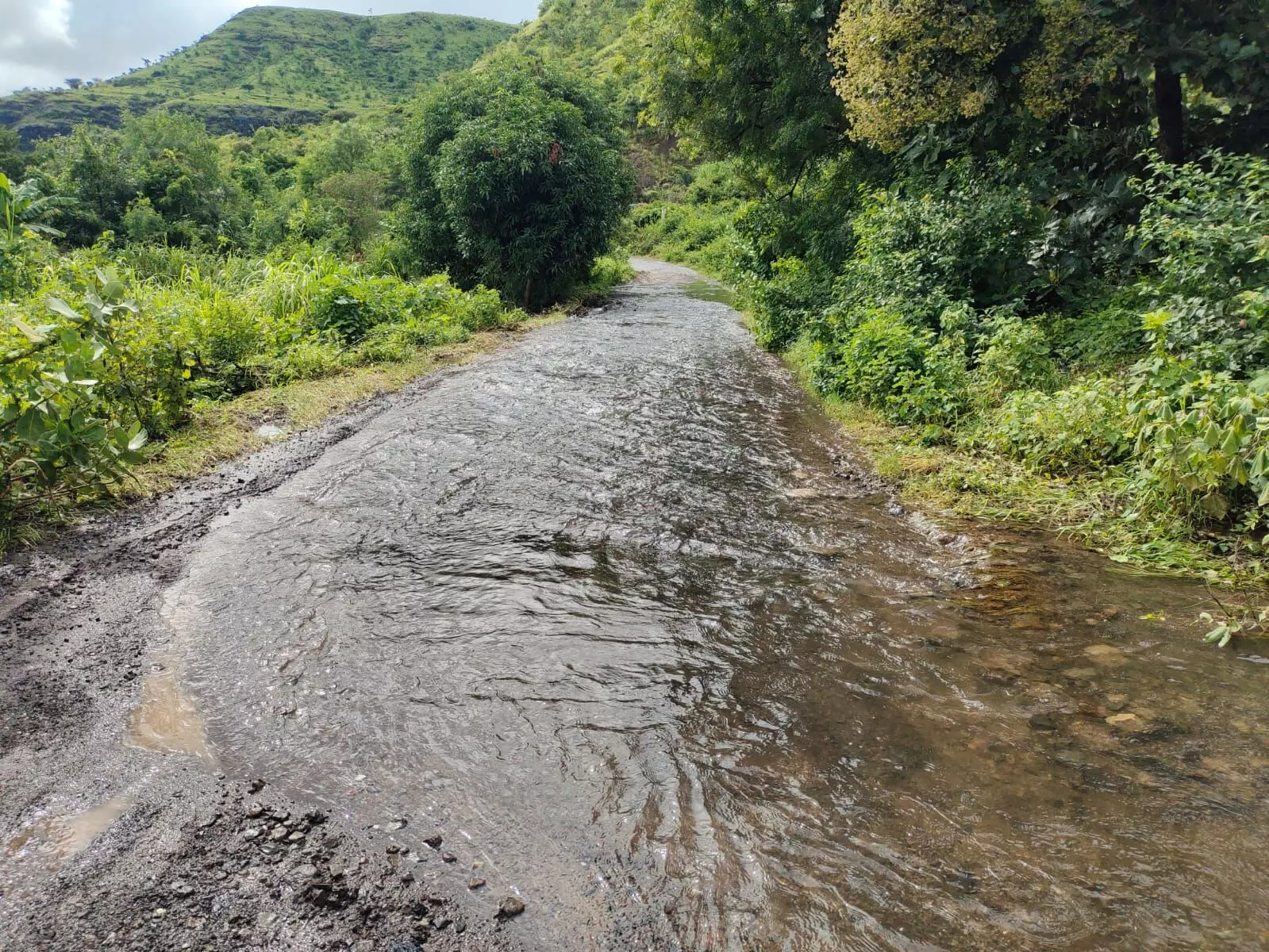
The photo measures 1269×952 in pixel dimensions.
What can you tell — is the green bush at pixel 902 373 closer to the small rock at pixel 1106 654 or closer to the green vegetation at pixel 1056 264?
the green vegetation at pixel 1056 264

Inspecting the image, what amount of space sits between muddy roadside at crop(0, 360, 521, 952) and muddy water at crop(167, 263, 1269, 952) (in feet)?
0.43

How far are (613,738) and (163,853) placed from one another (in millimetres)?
1773

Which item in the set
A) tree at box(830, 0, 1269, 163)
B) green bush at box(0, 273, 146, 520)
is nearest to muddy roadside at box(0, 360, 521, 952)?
green bush at box(0, 273, 146, 520)

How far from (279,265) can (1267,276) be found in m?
14.1

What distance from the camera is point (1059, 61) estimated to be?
25.0 ft

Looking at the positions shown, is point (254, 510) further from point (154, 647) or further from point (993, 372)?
point (993, 372)

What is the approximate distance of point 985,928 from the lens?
2.32 meters

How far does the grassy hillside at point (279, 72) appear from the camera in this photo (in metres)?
70.2

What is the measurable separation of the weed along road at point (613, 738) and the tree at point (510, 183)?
13.1 m

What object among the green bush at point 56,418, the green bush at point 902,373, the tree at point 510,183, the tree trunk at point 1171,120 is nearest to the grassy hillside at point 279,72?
the tree at point 510,183

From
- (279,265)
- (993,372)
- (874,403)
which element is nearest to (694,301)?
(279,265)

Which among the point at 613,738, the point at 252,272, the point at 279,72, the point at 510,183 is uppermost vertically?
the point at 279,72

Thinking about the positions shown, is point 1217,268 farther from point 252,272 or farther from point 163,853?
point 252,272

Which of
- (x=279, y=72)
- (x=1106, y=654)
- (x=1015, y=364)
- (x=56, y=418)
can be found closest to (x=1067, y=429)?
(x=1015, y=364)
